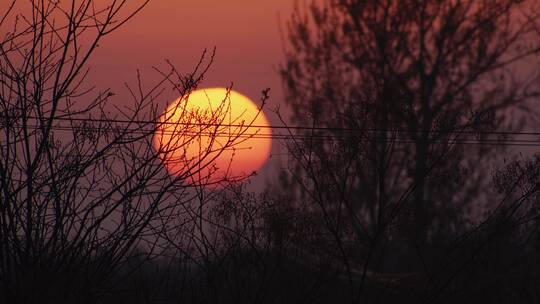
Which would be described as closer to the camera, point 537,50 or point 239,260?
point 239,260

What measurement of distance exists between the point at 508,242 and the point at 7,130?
46.1ft

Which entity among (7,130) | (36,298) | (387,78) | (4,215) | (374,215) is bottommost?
(36,298)

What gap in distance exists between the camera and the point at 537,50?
2195 centimetres

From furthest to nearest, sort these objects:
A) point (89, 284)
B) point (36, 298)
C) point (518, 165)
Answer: point (518, 165)
point (89, 284)
point (36, 298)

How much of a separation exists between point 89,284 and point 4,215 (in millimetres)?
895

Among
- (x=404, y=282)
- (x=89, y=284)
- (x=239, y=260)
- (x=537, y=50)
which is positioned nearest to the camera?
(x=89, y=284)

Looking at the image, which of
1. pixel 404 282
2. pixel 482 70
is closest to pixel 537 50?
pixel 482 70

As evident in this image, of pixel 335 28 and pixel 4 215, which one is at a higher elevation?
pixel 335 28

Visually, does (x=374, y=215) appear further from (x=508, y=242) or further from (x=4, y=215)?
(x=4, y=215)

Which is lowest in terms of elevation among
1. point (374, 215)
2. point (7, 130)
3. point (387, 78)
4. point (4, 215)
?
point (4, 215)

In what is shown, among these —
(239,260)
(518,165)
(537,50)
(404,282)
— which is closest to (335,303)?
(404,282)

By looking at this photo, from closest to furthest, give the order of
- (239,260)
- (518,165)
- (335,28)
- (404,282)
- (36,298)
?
1. (36,298)
2. (518,165)
3. (239,260)
4. (404,282)
5. (335,28)

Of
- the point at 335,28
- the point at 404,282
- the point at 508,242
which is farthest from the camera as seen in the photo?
the point at 335,28

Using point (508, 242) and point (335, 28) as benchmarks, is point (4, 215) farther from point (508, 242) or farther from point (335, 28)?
point (335, 28)
